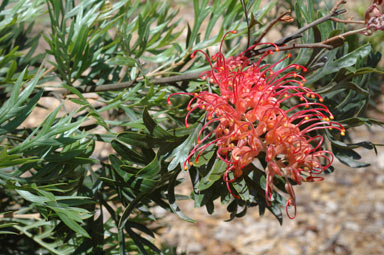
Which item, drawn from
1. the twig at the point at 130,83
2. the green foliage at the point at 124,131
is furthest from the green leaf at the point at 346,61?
the twig at the point at 130,83

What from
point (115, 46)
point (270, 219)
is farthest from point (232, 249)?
point (115, 46)

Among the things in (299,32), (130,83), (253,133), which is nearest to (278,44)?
(299,32)

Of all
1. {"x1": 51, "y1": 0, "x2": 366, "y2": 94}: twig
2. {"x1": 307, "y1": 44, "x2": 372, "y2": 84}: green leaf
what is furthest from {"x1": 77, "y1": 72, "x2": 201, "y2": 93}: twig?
{"x1": 307, "y1": 44, "x2": 372, "y2": 84}: green leaf

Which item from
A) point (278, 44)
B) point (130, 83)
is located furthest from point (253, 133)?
point (130, 83)

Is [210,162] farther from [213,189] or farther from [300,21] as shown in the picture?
[300,21]

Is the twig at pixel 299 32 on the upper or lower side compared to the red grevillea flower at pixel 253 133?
upper

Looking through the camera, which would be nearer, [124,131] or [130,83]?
[124,131]

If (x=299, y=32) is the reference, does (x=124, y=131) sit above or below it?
below

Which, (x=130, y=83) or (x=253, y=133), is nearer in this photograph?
(x=253, y=133)

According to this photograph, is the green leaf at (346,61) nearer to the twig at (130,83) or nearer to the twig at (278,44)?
the twig at (278,44)

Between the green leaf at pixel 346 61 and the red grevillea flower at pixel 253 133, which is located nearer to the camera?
the red grevillea flower at pixel 253 133

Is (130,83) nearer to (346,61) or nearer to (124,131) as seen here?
(124,131)

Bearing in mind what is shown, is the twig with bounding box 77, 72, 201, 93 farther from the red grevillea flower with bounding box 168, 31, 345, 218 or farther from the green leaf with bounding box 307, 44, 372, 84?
the green leaf with bounding box 307, 44, 372, 84

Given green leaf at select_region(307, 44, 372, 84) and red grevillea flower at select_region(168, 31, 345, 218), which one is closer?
red grevillea flower at select_region(168, 31, 345, 218)
